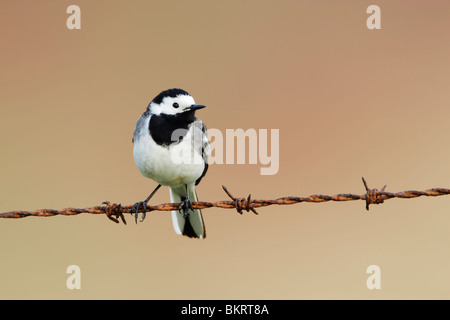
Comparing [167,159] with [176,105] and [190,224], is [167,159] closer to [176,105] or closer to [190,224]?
[176,105]

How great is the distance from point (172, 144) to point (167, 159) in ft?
0.51

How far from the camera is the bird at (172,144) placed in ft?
16.7

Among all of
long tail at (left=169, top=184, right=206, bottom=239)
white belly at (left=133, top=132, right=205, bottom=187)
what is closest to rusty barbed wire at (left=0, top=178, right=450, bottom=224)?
white belly at (left=133, top=132, right=205, bottom=187)

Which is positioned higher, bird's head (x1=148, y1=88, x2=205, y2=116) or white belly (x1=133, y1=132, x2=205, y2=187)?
bird's head (x1=148, y1=88, x2=205, y2=116)

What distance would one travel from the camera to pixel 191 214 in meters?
5.88

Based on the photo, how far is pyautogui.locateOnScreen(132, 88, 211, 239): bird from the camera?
509 centimetres

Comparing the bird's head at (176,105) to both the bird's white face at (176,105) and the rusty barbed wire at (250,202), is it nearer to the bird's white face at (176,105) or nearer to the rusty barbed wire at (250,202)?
the bird's white face at (176,105)

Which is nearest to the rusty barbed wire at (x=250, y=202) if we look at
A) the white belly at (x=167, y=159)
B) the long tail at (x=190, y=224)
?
the white belly at (x=167, y=159)

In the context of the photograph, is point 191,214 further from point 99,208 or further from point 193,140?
point 99,208

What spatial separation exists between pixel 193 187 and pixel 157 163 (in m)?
1.01

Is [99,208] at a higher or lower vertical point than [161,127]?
lower

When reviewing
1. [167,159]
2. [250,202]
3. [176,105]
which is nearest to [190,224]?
[167,159]

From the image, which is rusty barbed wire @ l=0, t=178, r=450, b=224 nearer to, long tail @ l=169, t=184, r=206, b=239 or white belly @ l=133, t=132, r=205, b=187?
white belly @ l=133, t=132, r=205, b=187

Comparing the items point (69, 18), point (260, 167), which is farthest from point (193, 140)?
point (69, 18)
